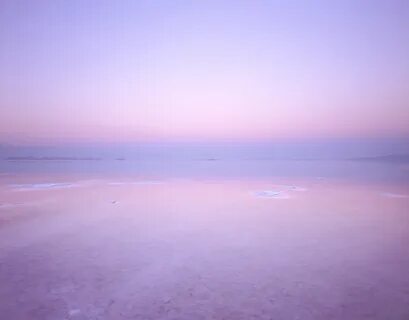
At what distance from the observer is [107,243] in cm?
711

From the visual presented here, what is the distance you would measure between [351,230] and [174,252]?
4.52 metres

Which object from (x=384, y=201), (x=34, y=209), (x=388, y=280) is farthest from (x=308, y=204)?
(x=34, y=209)

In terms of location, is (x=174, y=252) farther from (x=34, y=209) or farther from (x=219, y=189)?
(x=219, y=189)

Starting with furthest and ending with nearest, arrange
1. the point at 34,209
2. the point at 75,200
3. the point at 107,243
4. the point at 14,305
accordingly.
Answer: the point at 75,200 < the point at 34,209 < the point at 107,243 < the point at 14,305

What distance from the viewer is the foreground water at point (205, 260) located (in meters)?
4.30

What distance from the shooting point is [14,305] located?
14.1ft

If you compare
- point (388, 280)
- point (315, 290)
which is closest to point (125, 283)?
point (315, 290)

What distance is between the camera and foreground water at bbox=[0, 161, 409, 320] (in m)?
4.30

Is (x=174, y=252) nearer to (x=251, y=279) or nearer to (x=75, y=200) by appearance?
(x=251, y=279)

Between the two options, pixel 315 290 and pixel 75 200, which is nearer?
pixel 315 290

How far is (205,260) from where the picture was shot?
607 centimetres

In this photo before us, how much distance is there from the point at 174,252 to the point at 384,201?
8836 millimetres

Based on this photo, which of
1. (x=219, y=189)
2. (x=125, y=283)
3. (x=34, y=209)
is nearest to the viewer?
(x=125, y=283)

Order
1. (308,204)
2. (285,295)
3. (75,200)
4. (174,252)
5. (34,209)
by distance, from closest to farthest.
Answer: (285,295)
(174,252)
(34,209)
(308,204)
(75,200)
